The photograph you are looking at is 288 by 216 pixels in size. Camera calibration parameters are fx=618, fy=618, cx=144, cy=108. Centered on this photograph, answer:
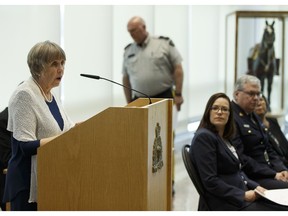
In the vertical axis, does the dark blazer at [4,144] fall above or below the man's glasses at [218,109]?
below

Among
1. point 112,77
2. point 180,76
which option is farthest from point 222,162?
point 112,77

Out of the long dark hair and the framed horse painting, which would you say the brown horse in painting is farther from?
the long dark hair

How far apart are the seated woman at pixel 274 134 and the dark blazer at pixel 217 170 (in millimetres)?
1129

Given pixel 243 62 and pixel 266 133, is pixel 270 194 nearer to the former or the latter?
pixel 266 133

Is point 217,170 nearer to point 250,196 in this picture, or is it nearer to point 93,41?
point 250,196

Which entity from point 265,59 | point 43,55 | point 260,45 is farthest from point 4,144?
point 260,45

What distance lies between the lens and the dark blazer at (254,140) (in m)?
4.38

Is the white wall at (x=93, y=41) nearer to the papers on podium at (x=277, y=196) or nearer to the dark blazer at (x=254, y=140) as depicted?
the dark blazer at (x=254, y=140)

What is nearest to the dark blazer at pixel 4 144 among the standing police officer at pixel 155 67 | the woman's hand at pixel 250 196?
the woman's hand at pixel 250 196

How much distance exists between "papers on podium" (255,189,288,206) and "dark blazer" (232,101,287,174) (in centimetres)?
53

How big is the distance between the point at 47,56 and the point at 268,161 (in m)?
2.34

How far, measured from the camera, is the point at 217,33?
9516 mm

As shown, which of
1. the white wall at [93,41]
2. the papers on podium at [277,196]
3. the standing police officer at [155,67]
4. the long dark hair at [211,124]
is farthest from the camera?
the standing police officer at [155,67]

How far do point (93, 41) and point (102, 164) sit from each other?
347 centimetres
